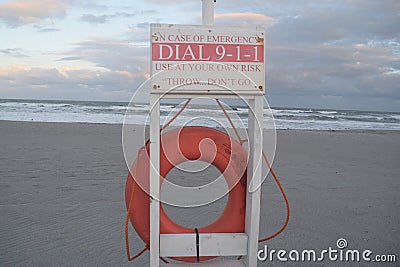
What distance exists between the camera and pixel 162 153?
2.28 m

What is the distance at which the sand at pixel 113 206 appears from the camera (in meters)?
3.34

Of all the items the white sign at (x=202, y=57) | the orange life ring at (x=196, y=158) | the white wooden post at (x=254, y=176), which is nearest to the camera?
the white sign at (x=202, y=57)

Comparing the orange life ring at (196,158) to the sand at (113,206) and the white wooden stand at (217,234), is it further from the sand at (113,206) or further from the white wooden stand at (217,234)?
the sand at (113,206)

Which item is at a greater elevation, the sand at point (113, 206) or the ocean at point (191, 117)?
the ocean at point (191, 117)

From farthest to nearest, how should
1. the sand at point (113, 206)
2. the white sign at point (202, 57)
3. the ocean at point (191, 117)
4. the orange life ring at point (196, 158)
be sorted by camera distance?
the ocean at point (191, 117) < the sand at point (113, 206) < the orange life ring at point (196, 158) < the white sign at point (202, 57)

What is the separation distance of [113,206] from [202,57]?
2.68 meters

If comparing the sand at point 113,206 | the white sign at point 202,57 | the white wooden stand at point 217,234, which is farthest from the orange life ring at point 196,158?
the sand at point 113,206

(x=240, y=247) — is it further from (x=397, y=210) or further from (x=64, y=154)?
(x=64, y=154)

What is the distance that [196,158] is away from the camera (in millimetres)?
2340

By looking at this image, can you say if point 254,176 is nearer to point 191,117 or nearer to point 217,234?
point 217,234

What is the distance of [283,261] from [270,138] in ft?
4.22

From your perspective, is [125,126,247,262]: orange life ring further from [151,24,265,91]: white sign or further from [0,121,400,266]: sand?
[0,121,400,266]: sand

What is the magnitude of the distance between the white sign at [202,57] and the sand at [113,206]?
1.65 metres

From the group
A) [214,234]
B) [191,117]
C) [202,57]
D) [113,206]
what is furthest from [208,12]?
[191,117]
